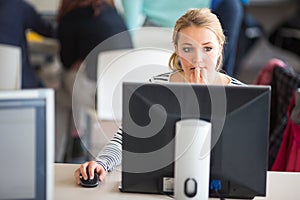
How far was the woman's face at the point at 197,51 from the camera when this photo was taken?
1.78 metres

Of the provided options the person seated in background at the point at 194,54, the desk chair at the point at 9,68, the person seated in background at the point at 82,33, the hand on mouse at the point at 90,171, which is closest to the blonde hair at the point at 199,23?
the person seated in background at the point at 194,54

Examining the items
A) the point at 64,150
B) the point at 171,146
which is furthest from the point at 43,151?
the point at 64,150

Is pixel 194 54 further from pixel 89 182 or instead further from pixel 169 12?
pixel 169 12

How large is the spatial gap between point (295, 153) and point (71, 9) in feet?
6.57

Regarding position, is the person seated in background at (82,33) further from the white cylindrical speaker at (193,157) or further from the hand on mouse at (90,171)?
the white cylindrical speaker at (193,157)

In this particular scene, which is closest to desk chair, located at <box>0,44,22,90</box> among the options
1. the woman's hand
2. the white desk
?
the white desk

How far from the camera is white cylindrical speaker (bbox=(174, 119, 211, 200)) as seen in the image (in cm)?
155

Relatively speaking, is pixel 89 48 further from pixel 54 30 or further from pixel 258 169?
pixel 258 169

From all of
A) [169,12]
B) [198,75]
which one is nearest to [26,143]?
[198,75]

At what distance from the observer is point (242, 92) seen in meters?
1.59

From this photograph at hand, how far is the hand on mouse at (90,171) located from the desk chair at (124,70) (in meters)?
0.20

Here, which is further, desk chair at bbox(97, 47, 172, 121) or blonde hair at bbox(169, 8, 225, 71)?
desk chair at bbox(97, 47, 172, 121)

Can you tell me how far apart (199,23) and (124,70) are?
44 centimetres

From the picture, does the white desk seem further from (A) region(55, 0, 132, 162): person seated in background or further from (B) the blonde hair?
(A) region(55, 0, 132, 162): person seated in background
